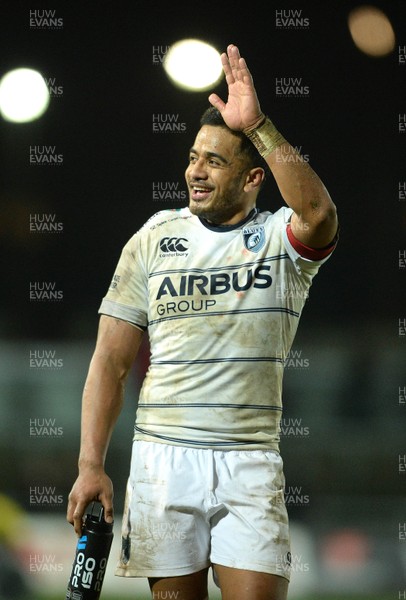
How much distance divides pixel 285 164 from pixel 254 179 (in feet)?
1.17

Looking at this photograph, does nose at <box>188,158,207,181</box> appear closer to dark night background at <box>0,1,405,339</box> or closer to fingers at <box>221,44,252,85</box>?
fingers at <box>221,44,252,85</box>

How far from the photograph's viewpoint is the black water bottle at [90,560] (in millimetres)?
2338

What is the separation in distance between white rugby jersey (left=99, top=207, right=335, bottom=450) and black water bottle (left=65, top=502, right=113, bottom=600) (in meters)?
0.27

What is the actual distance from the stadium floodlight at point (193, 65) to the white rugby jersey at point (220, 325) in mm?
2120

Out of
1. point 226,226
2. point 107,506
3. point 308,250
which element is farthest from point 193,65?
point 107,506

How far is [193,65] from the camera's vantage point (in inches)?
177

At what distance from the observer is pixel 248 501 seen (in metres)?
2.33

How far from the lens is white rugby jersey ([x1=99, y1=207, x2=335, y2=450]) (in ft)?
7.89

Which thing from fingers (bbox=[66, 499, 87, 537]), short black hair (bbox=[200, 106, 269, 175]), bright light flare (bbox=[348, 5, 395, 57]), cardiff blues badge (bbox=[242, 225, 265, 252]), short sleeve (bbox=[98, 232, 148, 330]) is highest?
bright light flare (bbox=[348, 5, 395, 57])

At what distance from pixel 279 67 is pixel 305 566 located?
8.01 ft

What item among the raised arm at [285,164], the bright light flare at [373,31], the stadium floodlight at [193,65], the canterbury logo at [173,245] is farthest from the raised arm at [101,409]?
the bright light flare at [373,31]

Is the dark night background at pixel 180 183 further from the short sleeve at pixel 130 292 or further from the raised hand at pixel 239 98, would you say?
the raised hand at pixel 239 98

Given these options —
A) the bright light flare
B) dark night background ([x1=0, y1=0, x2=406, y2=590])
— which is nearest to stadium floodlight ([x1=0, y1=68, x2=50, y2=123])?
dark night background ([x1=0, y1=0, x2=406, y2=590])

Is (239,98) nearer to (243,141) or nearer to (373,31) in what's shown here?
(243,141)
